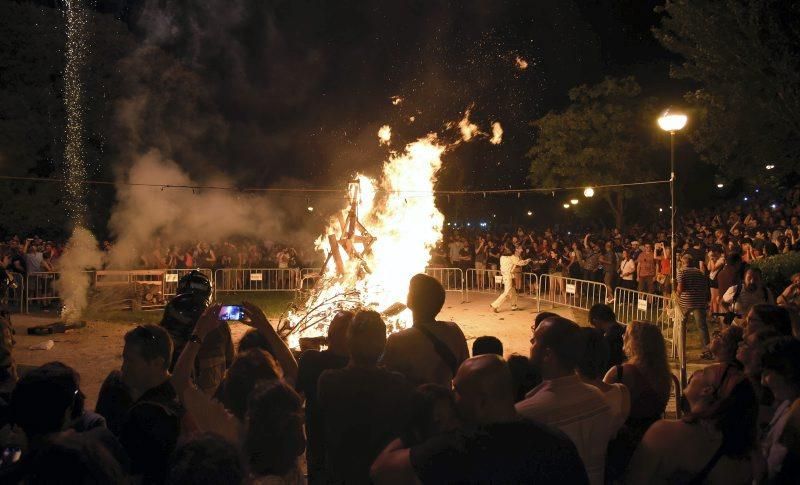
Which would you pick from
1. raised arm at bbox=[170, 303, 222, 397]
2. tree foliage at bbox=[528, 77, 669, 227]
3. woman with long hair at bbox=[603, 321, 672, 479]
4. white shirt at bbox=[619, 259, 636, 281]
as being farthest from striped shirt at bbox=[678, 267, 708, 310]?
tree foliage at bbox=[528, 77, 669, 227]

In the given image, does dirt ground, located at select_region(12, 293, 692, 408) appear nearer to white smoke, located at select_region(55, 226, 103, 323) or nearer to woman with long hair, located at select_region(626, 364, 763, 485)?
white smoke, located at select_region(55, 226, 103, 323)

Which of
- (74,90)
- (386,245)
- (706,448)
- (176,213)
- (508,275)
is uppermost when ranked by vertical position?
(74,90)

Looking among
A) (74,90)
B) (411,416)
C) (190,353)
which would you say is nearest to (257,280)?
(74,90)

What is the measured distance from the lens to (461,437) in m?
2.51

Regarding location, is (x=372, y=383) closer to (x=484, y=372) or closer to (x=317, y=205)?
(x=484, y=372)

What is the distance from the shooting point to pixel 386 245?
49.7 feet

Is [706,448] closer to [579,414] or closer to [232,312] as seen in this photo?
[579,414]

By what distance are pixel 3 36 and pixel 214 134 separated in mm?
10262

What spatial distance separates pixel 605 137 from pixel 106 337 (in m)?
28.2

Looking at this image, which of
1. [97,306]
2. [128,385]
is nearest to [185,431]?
[128,385]

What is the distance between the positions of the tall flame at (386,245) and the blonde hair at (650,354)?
6613mm

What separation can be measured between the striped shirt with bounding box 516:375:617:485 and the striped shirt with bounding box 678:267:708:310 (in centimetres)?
944

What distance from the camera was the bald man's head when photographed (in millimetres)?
2594

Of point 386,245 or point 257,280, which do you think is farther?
point 257,280
